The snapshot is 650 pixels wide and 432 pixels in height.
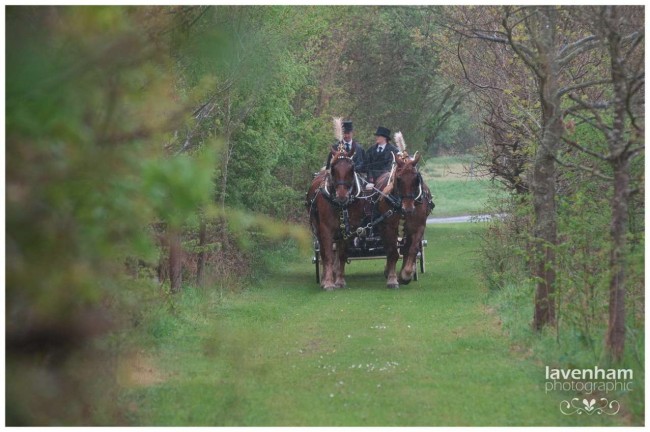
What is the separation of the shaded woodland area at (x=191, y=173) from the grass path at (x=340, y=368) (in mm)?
576

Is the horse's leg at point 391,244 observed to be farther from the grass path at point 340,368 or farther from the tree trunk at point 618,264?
the tree trunk at point 618,264

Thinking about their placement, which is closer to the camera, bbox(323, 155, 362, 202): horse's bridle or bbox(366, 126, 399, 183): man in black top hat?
bbox(323, 155, 362, 202): horse's bridle

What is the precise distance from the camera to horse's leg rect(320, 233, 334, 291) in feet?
58.9

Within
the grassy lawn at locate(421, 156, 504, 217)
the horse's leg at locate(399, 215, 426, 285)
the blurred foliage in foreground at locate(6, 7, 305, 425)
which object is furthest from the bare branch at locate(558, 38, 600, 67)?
the grassy lawn at locate(421, 156, 504, 217)

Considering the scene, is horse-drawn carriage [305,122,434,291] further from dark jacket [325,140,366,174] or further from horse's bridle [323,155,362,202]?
dark jacket [325,140,366,174]

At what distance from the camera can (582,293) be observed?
33.9 feet

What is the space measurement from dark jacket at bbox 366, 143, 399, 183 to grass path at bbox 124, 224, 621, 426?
3.42 m

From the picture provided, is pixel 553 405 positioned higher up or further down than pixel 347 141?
further down

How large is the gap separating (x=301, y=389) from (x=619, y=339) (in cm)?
260

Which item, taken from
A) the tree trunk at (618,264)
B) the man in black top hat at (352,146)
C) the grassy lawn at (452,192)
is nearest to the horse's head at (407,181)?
the man in black top hat at (352,146)

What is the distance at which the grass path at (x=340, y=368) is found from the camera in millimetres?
7734

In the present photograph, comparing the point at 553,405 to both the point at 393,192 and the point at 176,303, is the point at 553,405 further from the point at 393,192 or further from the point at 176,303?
the point at 393,192

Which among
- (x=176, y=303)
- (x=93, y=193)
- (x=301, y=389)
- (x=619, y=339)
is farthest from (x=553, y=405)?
(x=176, y=303)

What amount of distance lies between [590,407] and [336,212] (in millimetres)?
10117
